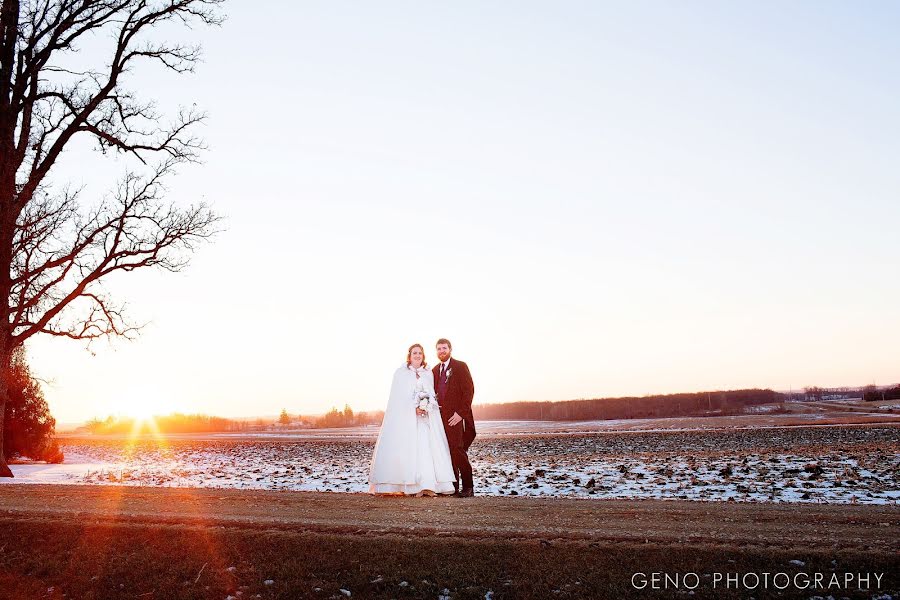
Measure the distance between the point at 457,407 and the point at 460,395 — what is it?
0.25m

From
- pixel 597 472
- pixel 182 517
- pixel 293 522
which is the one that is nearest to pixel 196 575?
pixel 293 522

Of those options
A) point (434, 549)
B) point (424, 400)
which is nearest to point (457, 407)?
point (424, 400)

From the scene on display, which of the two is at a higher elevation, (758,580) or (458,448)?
(458,448)

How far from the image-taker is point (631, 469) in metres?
22.5

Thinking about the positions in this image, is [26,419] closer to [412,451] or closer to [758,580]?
[412,451]

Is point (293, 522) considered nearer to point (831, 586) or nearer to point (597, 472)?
point (831, 586)

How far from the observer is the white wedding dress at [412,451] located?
46.8ft

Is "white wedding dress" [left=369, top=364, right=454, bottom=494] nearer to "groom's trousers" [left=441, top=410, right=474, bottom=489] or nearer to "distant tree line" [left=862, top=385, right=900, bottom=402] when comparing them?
"groom's trousers" [left=441, top=410, right=474, bottom=489]

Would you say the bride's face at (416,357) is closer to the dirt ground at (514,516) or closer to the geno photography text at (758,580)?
the dirt ground at (514,516)

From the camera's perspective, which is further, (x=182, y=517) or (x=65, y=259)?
(x=65, y=259)

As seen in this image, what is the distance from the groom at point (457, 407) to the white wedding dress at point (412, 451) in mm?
182

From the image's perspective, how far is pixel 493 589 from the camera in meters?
8.12

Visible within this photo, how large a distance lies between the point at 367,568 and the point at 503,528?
2.19 m

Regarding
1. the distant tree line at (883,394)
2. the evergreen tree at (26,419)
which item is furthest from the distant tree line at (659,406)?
the evergreen tree at (26,419)
